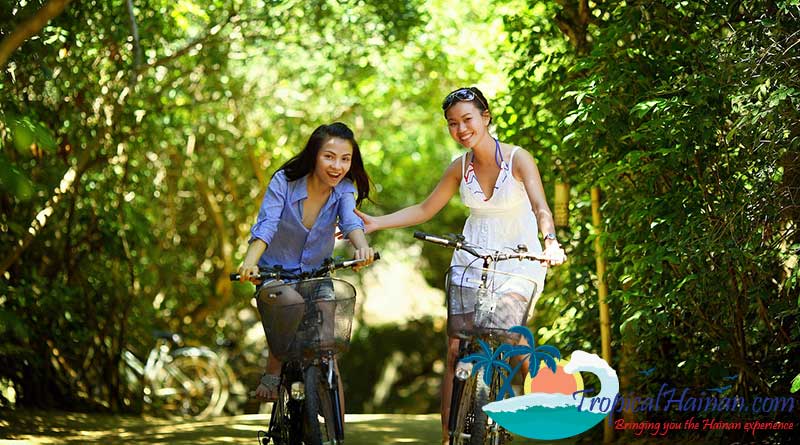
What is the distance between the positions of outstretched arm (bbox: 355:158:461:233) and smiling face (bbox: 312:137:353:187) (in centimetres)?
35

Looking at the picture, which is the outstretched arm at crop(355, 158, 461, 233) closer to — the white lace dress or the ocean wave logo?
the white lace dress

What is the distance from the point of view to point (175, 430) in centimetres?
792

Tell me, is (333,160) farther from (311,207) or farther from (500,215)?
(500,215)

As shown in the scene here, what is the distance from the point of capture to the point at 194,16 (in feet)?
37.9

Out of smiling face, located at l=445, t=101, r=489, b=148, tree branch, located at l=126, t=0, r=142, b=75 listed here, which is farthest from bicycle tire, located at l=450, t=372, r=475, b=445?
tree branch, located at l=126, t=0, r=142, b=75

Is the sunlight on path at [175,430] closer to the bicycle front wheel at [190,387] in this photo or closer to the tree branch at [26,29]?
the bicycle front wheel at [190,387]

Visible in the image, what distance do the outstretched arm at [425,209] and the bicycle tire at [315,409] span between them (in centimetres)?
99

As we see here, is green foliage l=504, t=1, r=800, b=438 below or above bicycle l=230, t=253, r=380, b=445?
above

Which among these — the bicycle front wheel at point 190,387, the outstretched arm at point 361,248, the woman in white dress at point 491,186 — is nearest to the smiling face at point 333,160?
the outstretched arm at point 361,248

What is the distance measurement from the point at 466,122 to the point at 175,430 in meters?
3.90

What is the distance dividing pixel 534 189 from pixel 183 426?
4183mm

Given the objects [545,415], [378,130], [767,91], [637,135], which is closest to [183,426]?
[545,415]

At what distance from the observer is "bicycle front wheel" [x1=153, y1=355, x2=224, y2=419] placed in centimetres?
1214

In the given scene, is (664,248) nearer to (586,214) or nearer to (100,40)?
(586,214)
